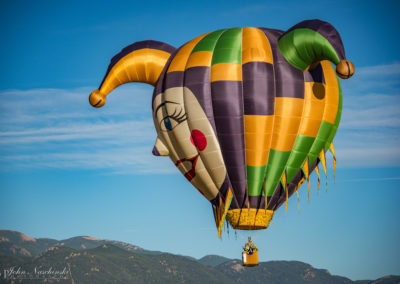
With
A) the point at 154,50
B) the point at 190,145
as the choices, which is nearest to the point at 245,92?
the point at 190,145

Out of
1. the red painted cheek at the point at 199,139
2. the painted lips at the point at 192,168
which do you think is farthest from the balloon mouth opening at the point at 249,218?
the red painted cheek at the point at 199,139

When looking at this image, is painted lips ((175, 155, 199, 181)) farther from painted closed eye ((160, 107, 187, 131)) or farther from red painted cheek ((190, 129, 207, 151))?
painted closed eye ((160, 107, 187, 131))

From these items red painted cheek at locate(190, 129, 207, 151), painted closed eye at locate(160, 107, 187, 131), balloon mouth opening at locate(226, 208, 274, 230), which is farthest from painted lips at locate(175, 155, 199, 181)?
balloon mouth opening at locate(226, 208, 274, 230)

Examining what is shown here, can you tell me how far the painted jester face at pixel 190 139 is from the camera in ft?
104

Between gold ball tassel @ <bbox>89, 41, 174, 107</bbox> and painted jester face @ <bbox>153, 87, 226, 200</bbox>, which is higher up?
gold ball tassel @ <bbox>89, 41, 174, 107</bbox>

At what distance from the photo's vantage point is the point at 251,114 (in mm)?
30922

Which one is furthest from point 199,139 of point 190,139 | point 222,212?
point 222,212

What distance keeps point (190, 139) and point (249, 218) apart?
4.56 metres

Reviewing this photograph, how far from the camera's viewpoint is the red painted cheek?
31850 millimetres

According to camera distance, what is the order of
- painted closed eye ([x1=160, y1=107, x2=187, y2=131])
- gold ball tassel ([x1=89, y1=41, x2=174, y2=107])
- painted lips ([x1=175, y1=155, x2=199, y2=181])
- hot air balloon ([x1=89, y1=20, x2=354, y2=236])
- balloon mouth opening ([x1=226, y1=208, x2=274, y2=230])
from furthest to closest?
gold ball tassel ([x1=89, y1=41, x2=174, y2=107]), painted lips ([x1=175, y1=155, x2=199, y2=181]), painted closed eye ([x1=160, y1=107, x2=187, y2=131]), balloon mouth opening ([x1=226, y1=208, x2=274, y2=230]), hot air balloon ([x1=89, y1=20, x2=354, y2=236])

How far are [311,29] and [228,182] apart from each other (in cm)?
783

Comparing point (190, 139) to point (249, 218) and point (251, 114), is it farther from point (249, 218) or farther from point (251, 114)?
point (249, 218)

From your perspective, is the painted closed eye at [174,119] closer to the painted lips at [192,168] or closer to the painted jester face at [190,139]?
the painted jester face at [190,139]

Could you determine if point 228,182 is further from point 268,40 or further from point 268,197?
point 268,40
